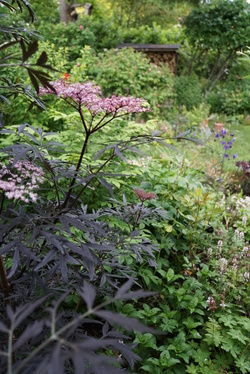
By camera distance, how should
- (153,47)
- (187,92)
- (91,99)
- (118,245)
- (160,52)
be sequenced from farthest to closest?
1. (160,52)
2. (153,47)
3. (187,92)
4. (118,245)
5. (91,99)

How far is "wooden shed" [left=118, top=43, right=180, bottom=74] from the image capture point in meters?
10.9

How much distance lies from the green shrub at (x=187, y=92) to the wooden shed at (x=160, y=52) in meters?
0.76

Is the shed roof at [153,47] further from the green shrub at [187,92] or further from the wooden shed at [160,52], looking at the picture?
the green shrub at [187,92]

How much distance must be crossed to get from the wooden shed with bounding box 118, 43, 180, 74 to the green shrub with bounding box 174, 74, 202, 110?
0.76 meters

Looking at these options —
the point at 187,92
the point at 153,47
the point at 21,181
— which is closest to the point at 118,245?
the point at 21,181

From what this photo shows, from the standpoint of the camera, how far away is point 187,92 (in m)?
10.1

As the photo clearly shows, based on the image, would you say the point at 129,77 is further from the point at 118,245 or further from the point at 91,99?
the point at 91,99

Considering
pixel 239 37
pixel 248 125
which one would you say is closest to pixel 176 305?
pixel 248 125

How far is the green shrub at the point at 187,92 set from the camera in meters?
9.99

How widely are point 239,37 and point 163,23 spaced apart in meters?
5.81

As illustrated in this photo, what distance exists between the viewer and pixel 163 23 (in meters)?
15.8

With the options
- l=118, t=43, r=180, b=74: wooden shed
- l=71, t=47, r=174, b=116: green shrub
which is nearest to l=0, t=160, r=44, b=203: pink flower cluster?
l=71, t=47, r=174, b=116: green shrub

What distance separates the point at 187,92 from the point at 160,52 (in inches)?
77.4

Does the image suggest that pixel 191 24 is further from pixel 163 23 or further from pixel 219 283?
pixel 219 283
